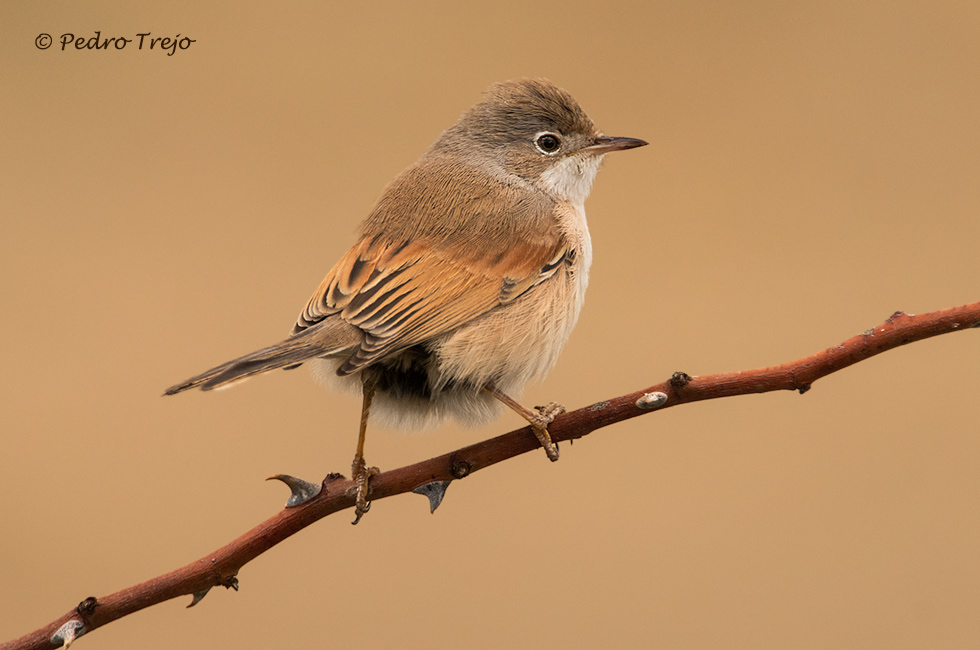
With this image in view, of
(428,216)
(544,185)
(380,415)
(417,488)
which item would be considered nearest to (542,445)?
(417,488)

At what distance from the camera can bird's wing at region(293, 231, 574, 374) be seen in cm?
209

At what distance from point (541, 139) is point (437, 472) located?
1.30 m

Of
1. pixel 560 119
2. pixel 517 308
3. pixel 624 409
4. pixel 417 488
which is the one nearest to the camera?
pixel 624 409

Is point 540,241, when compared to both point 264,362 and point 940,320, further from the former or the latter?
point 940,320

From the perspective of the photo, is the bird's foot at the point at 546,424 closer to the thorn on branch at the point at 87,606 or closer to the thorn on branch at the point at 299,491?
the thorn on branch at the point at 299,491

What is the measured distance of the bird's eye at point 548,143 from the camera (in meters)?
2.74

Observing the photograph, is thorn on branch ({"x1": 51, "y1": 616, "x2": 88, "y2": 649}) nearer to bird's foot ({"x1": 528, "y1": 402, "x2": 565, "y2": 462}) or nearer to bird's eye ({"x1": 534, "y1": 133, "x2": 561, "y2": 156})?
bird's foot ({"x1": 528, "y1": 402, "x2": 565, "y2": 462})

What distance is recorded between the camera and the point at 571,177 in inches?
109

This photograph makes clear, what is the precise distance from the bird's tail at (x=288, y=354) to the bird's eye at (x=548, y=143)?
99 centimetres

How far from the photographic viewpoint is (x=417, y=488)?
73.5 inches

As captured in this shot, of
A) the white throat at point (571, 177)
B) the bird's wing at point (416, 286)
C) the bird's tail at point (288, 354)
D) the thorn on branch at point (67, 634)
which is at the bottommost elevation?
the thorn on branch at point (67, 634)

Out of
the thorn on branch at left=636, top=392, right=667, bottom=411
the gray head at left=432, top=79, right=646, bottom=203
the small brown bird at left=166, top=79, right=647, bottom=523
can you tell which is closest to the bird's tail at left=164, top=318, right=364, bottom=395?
the small brown bird at left=166, top=79, right=647, bottom=523

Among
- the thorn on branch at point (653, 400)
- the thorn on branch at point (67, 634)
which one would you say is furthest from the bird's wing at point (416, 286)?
the thorn on branch at point (67, 634)

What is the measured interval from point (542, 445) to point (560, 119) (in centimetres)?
117
